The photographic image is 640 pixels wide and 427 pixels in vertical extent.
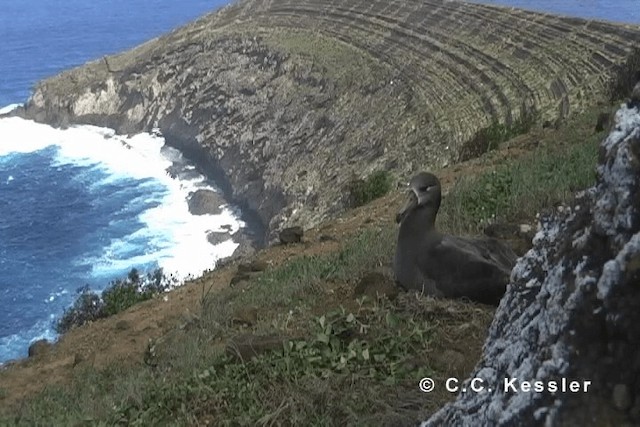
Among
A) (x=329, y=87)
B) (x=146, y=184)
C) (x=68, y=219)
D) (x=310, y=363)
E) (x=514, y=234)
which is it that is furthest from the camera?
(x=146, y=184)

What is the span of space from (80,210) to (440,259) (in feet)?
147

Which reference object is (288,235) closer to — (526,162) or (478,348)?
(526,162)

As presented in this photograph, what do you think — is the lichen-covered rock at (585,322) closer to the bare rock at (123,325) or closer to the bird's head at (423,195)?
the bird's head at (423,195)

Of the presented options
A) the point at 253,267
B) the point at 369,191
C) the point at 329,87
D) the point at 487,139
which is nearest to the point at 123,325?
the point at 253,267

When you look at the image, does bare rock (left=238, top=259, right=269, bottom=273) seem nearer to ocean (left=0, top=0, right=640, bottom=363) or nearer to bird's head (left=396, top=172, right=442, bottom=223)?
bird's head (left=396, top=172, right=442, bottom=223)

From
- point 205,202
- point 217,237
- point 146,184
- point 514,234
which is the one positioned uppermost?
point 514,234

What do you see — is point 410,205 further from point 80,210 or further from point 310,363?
point 80,210

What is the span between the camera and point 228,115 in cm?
5528

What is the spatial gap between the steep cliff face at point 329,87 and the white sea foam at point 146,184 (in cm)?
172

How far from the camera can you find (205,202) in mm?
47562

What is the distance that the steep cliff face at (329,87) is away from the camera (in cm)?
3525

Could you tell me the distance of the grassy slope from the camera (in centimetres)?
465

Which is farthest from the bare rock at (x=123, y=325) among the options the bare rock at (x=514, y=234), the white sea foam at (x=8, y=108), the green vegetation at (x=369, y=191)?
the white sea foam at (x=8, y=108)

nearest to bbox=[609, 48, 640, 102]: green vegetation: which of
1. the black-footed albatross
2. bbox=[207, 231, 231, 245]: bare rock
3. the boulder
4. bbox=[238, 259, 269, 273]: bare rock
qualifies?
bbox=[238, 259, 269, 273]: bare rock
